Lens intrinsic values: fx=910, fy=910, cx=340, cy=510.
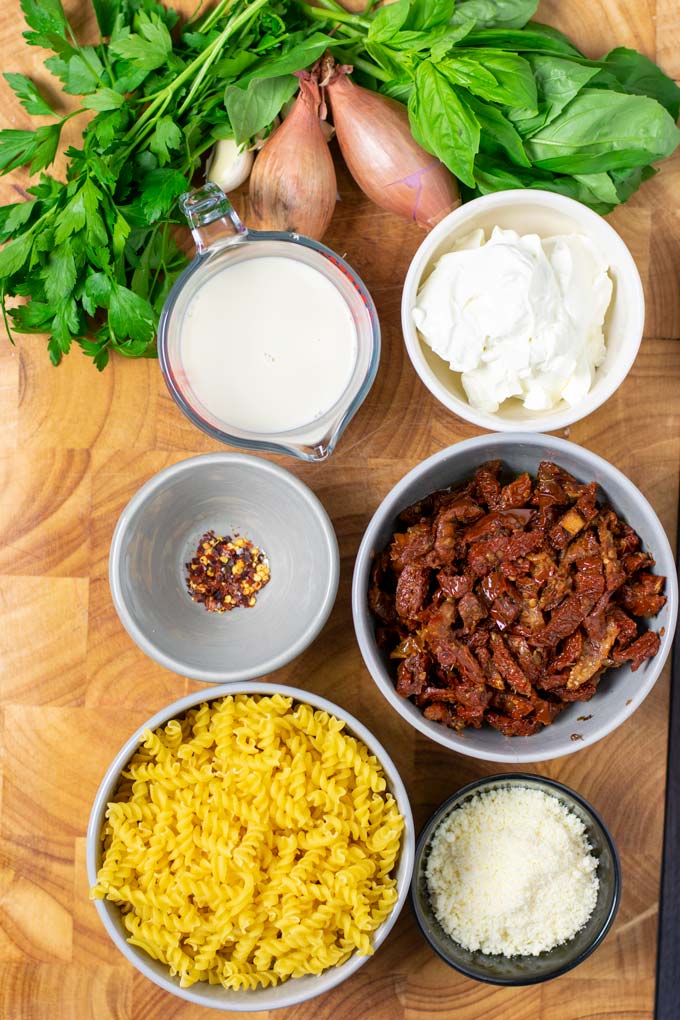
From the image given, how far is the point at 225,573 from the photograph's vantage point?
1.74m

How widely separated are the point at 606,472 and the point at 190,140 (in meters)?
0.92

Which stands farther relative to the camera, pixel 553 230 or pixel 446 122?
pixel 553 230

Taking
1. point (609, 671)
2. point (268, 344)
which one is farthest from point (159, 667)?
point (609, 671)

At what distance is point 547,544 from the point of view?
4.93ft

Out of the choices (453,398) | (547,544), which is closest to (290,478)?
(453,398)

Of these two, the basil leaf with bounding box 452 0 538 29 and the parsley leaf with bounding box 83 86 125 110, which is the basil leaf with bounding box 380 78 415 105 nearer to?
the basil leaf with bounding box 452 0 538 29

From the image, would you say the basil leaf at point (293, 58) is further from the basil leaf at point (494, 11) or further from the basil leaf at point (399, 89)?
the basil leaf at point (494, 11)

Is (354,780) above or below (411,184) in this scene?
below

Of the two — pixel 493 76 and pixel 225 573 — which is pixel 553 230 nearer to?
pixel 493 76

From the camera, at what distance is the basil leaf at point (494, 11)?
152cm

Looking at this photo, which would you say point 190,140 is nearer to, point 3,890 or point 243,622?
point 243,622

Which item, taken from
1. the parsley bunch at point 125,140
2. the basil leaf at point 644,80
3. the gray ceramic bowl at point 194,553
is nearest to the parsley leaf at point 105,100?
the parsley bunch at point 125,140

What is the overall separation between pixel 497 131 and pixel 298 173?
1.13 feet

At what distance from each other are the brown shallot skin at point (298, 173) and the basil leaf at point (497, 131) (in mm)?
269
